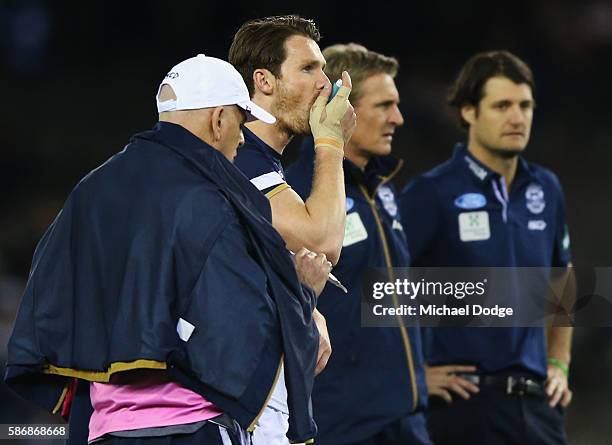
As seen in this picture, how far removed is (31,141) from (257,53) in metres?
4.52

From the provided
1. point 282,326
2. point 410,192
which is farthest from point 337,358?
→ point 282,326

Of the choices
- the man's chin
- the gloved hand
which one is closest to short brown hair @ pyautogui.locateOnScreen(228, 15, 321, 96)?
the gloved hand

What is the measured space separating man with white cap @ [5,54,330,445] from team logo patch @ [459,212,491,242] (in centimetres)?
230

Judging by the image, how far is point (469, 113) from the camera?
5430 millimetres

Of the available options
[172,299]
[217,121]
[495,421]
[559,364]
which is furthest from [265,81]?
[559,364]

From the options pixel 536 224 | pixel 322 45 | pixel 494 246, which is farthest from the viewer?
pixel 322 45

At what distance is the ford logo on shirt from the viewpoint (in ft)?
16.7

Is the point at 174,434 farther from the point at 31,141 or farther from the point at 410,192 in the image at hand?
the point at 31,141

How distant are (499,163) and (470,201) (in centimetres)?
26

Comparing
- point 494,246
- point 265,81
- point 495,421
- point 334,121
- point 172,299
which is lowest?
point 495,421

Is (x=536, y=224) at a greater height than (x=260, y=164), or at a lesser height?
lesser

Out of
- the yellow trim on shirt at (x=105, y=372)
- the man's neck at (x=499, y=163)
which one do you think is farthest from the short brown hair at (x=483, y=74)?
the yellow trim on shirt at (x=105, y=372)

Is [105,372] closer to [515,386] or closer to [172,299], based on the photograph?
[172,299]

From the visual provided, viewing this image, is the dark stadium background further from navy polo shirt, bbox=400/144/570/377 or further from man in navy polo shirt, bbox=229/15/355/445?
man in navy polo shirt, bbox=229/15/355/445
